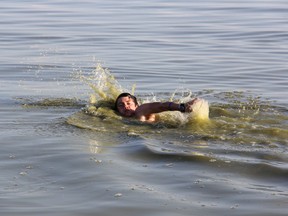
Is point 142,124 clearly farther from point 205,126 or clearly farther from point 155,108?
point 205,126

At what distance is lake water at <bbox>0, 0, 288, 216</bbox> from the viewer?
709 centimetres

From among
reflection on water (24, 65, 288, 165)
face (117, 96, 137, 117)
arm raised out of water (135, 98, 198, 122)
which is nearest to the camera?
reflection on water (24, 65, 288, 165)

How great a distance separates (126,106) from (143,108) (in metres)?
0.41

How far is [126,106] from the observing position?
36.3 ft

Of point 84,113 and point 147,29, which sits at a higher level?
point 147,29

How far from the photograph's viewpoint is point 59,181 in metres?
7.55

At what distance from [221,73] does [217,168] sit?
277 inches

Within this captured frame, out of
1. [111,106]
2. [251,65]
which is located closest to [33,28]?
[251,65]

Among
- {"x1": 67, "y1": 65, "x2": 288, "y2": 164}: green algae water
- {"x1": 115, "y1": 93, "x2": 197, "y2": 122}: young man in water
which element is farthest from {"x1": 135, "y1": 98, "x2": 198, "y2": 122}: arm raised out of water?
{"x1": 67, "y1": 65, "x2": 288, "y2": 164}: green algae water

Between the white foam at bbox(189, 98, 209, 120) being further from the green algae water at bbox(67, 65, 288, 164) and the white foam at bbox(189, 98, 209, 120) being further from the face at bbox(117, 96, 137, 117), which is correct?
the face at bbox(117, 96, 137, 117)

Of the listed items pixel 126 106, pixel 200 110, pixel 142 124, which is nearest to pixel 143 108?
pixel 142 124

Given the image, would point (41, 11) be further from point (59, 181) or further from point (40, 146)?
point (59, 181)

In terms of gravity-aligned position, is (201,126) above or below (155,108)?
below

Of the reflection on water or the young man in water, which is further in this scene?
the young man in water
